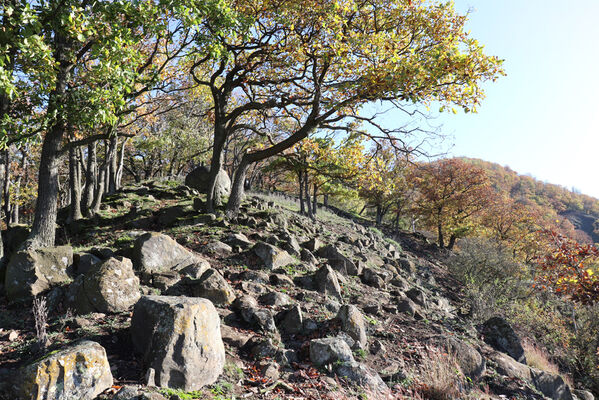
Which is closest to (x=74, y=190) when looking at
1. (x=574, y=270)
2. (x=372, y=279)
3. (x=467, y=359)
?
(x=372, y=279)

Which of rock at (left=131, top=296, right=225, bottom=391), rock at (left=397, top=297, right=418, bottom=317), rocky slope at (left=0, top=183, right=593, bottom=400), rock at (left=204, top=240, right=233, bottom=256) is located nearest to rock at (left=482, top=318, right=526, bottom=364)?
rocky slope at (left=0, top=183, right=593, bottom=400)

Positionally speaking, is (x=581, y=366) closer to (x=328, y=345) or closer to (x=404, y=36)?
(x=328, y=345)

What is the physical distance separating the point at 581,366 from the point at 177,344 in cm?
1337

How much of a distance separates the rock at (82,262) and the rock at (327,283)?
16.9ft

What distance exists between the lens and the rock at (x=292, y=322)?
6189 millimetres

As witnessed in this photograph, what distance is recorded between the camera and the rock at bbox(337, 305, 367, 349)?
6184mm

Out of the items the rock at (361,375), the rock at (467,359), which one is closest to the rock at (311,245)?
the rock at (467,359)

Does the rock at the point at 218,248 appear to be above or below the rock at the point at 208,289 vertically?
above

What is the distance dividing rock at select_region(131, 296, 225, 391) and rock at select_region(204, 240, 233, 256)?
14.3 feet

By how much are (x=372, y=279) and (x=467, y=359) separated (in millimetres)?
4085

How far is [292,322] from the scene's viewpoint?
20.5 feet

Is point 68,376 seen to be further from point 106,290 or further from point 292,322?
point 292,322

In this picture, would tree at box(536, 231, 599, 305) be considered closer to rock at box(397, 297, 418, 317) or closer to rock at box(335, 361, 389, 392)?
rock at box(397, 297, 418, 317)

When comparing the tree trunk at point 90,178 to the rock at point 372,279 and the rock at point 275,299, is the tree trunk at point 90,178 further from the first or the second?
the rock at point 372,279
